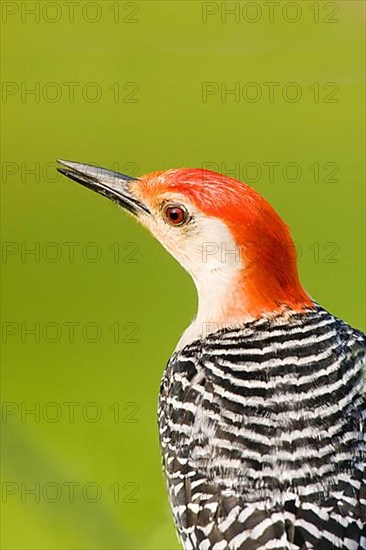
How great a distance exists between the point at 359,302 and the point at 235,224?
1154 millimetres

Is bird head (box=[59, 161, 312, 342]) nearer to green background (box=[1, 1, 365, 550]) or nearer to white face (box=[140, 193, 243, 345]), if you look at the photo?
white face (box=[140, 193, 243, 345])

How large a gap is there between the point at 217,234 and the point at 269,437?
502 millimetres

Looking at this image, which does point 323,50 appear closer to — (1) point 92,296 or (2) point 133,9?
(2) point 133,9

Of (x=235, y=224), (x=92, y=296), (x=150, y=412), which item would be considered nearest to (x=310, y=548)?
(x=235, y=224)

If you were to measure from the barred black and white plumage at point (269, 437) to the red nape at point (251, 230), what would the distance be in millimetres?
65

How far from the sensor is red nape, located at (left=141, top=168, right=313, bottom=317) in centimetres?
227

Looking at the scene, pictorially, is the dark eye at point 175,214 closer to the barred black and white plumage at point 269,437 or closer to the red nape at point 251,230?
the red nape at point 251,230

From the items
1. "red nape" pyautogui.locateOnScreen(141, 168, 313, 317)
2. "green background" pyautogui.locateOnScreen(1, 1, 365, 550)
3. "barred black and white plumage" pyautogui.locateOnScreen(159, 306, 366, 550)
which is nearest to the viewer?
"barred black and white plumage" pyautogui.locateOnScreen(159, 306, 366, 550)

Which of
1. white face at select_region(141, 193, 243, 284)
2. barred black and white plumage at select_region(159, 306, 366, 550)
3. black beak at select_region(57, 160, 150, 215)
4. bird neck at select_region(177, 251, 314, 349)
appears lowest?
barred black and white plumage at select_region(159, 306, 366, 550)

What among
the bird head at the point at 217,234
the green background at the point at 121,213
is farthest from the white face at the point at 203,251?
the green background at the point at 121,213

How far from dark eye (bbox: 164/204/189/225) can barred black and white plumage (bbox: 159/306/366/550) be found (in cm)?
31

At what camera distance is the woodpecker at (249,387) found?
6.79ft

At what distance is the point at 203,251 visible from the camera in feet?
7.84

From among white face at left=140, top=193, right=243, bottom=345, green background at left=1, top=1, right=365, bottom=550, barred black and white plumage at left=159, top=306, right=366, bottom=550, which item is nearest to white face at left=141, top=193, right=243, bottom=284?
white face at left=140, top=193, right=243, bottom=345
